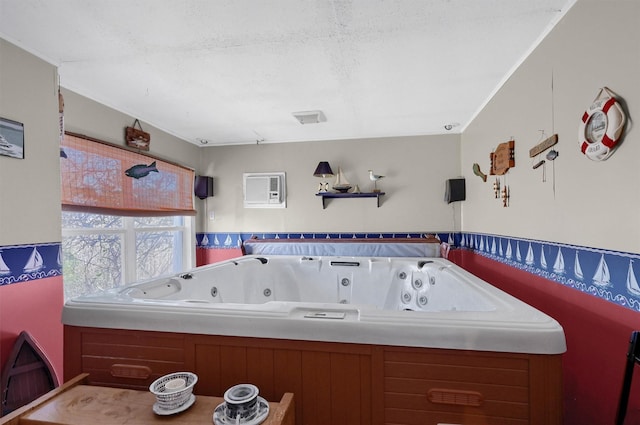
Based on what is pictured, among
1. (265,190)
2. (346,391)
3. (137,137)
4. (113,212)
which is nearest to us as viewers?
(346,391)

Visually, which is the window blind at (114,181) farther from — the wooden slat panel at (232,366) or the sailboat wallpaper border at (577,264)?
the sailboat wallpaper border at (577,264)

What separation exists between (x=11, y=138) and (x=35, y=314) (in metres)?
0.94

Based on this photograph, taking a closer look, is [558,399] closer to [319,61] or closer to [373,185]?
[319,61]

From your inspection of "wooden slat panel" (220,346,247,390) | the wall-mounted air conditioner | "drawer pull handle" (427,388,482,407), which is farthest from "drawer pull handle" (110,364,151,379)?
the wall-mounted air conditioner

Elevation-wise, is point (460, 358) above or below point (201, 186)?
below

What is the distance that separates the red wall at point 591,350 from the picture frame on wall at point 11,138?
271 cm

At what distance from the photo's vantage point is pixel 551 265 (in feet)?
4.59

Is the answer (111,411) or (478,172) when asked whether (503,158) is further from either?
(111,411)

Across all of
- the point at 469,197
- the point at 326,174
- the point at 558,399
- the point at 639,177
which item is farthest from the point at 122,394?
the point at 469,197

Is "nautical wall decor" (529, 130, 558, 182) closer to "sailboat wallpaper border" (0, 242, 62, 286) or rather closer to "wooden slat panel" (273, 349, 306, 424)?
"wooden slat panel" (273, 349, 306, 424)

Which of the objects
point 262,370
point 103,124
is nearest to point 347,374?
point 262,370

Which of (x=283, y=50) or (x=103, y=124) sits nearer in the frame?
(x=283, y=50)

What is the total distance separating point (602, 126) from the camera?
3.38ft

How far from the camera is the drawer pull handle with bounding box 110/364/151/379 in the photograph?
3.68 feet
